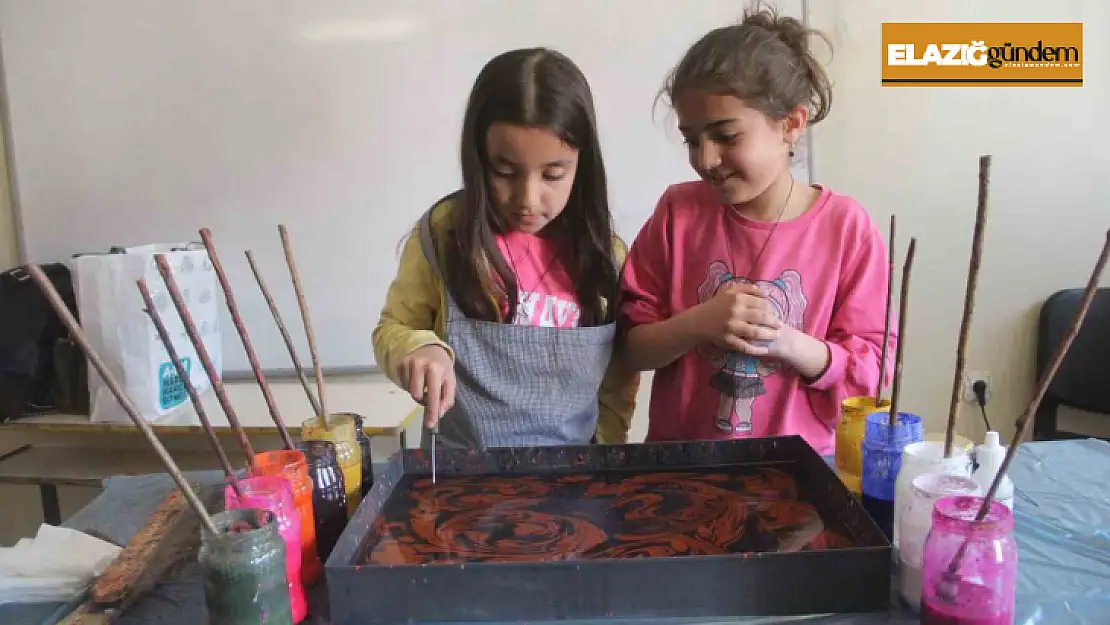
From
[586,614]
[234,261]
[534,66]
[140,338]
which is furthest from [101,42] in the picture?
[586,614]

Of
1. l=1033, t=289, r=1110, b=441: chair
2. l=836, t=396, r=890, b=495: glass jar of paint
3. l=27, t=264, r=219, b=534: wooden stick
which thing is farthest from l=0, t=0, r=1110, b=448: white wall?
l=27, t=264, r=219, b=534: wooden stick

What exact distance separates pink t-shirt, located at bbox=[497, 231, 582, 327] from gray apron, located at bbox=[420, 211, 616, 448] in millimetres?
63

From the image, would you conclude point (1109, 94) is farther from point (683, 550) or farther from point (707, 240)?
point (683, 550)

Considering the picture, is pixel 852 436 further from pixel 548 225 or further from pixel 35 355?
pixel 35 355

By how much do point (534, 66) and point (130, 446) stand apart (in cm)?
178

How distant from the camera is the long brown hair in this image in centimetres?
99

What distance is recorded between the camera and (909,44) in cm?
200

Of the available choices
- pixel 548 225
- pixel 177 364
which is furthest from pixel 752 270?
pixel 177 364

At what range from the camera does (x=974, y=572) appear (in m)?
0.58

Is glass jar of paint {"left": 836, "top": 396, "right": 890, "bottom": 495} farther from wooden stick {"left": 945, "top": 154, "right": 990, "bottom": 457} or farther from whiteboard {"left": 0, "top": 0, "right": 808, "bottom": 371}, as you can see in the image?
whiteboard {"left": 0, "top": 0, "right": 808, "bottom": 371}

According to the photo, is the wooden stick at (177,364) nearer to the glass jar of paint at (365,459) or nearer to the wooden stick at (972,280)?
the glass jar of paint at (365,459)

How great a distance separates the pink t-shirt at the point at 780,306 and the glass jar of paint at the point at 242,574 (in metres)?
0.67

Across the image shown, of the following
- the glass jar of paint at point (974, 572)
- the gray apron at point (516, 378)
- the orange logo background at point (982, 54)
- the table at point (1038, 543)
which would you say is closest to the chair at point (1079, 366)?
the orange logo background at point (982, 54)

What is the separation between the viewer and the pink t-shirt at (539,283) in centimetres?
110
